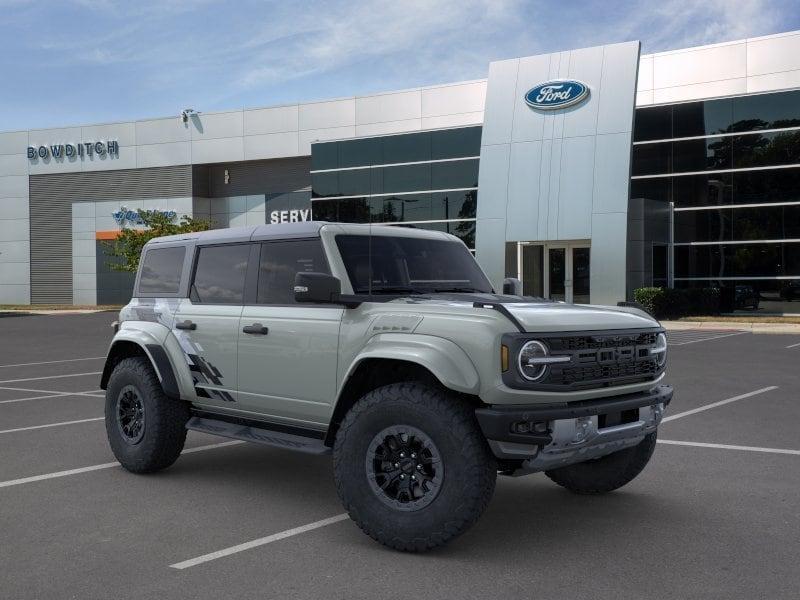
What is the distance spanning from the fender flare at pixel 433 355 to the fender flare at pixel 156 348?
6.51ft

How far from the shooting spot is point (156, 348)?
6.56 meters

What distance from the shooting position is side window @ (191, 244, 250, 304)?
6.25 m

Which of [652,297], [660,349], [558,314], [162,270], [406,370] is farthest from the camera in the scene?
[652,297]

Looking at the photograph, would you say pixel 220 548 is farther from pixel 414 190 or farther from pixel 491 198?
pixel 414 190

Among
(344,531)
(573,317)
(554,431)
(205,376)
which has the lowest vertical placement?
(344,531)

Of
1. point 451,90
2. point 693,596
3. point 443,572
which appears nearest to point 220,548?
point 443,572

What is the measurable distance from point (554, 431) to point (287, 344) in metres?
1.97

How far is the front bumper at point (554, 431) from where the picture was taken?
4.44 metres

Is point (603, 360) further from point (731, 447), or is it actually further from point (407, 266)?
point (731, 447)

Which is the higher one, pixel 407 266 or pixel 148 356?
pixel 407 266

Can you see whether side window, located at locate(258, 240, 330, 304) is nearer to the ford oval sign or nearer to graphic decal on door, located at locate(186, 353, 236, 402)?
graphic decal on door, located at locate(186, 353, 236, 402)

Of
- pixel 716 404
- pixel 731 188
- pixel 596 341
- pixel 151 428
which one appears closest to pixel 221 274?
pixel 151 428

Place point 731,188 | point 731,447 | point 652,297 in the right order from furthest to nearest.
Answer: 1. point 731,188
2. point 652,297
3. point 731,447

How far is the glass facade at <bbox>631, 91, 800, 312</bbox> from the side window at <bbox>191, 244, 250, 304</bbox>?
26506mm
